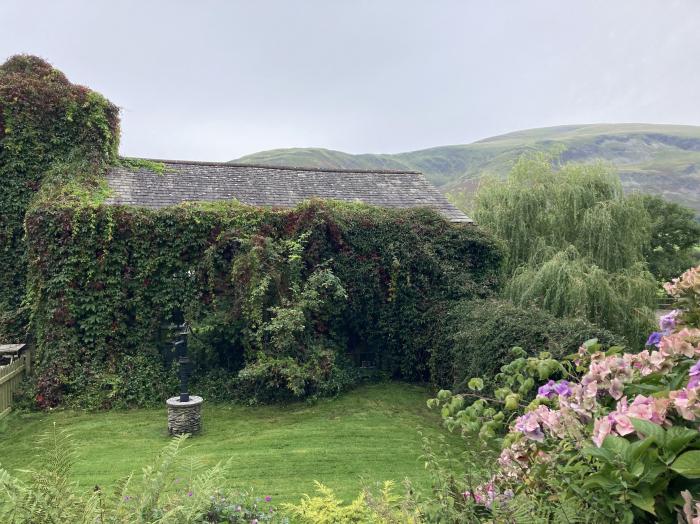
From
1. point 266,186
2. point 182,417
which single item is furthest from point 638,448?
point 266,186

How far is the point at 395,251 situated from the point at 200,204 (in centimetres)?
525

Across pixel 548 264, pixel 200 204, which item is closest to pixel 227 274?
pixel 200 204

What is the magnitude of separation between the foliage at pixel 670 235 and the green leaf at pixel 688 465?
27.2 meters

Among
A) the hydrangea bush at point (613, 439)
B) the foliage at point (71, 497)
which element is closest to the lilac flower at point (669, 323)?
the hydrangea bush at point (613, 439)

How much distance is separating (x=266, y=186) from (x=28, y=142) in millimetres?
6510

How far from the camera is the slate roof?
47.0 ft

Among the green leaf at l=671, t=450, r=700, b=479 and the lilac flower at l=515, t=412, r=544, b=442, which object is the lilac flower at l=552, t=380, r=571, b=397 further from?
the green leaf at l=671, t=450, r=700, b=479

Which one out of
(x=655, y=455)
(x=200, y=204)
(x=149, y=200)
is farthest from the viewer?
(x=149, y=200)

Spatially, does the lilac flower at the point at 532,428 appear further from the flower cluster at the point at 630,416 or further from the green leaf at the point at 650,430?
the green leaf at the point at 650,430

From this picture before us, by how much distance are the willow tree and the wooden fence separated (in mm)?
12265

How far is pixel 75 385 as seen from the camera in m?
11.7

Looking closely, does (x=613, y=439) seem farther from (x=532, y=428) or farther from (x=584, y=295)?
(x=584, y=295)

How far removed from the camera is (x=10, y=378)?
1135 cm

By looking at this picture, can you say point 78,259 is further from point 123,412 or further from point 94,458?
point 94,458
